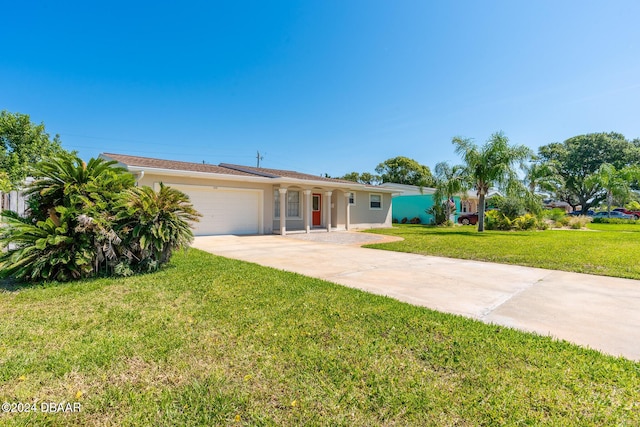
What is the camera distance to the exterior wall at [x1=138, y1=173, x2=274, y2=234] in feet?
38.1

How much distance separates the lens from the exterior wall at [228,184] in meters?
11.6

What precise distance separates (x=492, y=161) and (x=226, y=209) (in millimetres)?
14194

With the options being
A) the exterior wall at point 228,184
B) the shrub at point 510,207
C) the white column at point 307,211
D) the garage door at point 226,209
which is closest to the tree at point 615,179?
the shrub at point 510,207

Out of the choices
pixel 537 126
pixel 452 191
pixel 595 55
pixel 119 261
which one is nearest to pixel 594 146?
pixel 537 126

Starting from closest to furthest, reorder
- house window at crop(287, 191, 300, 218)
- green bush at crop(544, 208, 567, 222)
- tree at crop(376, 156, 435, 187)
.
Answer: house window at crop(287, 191, 300, 218), green bush at crop(544, 208, 567, 222), tree at crop(376, 156, 435, 187)

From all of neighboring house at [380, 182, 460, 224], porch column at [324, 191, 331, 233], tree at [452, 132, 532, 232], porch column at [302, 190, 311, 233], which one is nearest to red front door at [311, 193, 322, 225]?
porch column at [324, 191, 331, 233]

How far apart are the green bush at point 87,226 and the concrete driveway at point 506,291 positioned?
253 centimetres

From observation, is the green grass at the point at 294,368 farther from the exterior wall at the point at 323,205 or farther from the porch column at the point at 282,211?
the porch column at the point at 282,211

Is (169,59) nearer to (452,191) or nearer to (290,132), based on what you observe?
(290,132)

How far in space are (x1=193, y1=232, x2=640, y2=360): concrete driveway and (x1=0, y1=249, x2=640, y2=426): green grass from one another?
0.52 m

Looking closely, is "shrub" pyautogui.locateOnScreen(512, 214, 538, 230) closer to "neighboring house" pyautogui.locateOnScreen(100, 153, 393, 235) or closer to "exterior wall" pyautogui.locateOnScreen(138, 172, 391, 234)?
"exterior wall" pyautogui.locateOnScreen(138, 172, 391, 234)

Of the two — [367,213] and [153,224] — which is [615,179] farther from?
[153,224]

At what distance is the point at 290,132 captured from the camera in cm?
2638

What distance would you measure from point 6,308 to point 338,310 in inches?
170
